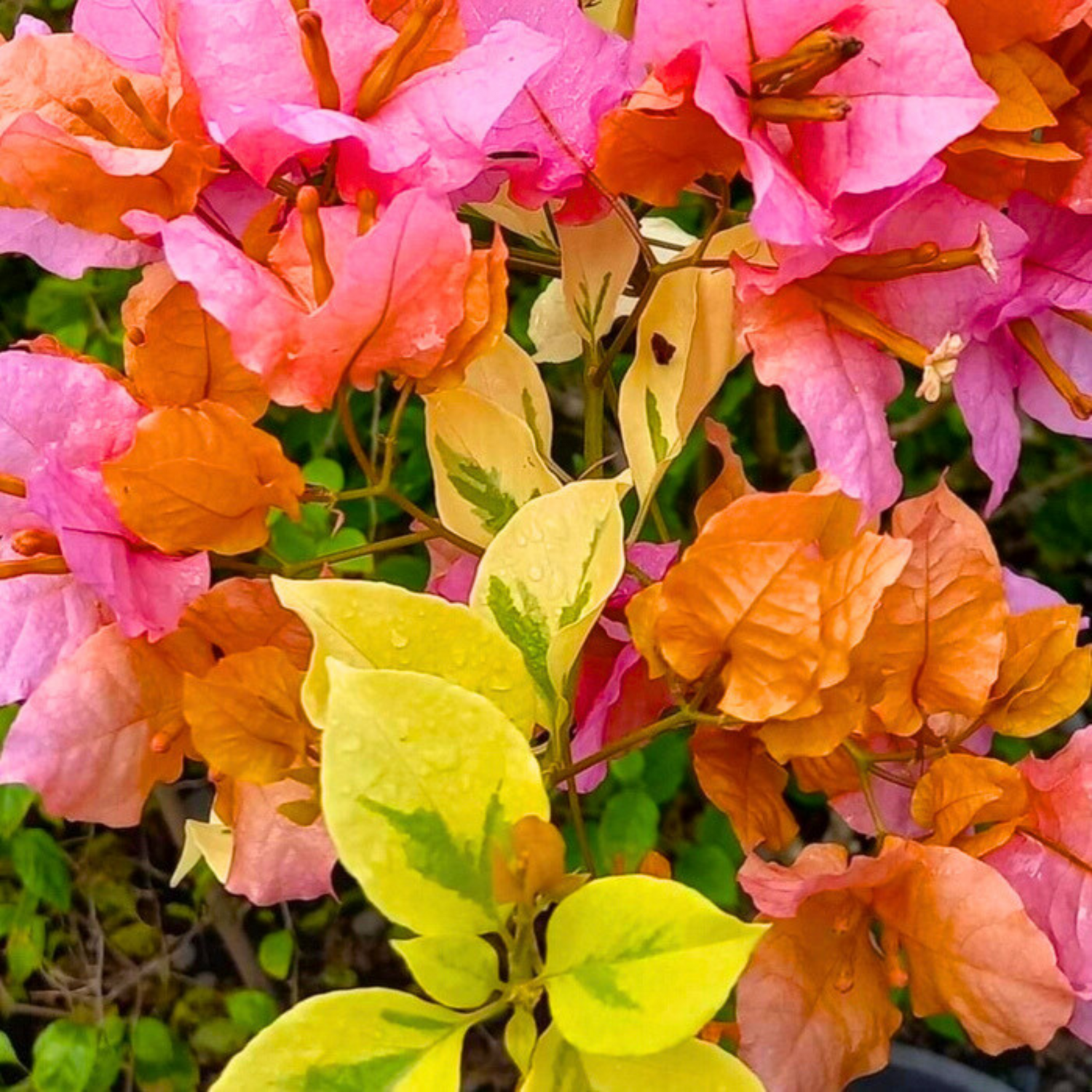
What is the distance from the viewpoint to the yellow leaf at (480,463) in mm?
409

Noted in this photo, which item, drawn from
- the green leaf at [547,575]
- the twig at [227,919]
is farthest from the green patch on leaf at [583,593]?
the twig at [227,919]

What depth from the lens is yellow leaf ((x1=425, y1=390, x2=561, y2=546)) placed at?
41 cm

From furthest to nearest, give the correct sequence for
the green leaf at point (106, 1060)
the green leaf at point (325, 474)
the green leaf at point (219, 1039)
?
the green leaf at point (219, 1039)
the green leaf at point (106, 1060)
the green leaf at point (325, 474)

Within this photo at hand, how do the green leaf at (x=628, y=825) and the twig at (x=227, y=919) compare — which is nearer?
the green leaf at (x=628, y=825)

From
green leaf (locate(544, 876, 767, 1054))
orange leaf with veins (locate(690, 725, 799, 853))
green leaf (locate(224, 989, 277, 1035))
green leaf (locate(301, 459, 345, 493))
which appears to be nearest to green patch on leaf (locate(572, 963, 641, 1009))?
green leaf (locate(544, 876, 767, 1054))

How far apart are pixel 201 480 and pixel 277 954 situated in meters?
0.77

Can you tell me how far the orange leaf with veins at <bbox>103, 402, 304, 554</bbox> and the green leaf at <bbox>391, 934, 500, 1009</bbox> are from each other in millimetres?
113

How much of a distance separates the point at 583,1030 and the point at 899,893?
0.11 meters

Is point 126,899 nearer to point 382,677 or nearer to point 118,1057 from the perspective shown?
point 118,1057

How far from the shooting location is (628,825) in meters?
0.85

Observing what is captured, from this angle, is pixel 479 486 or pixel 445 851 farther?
pixel 479 486

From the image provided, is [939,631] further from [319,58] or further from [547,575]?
[319,58]

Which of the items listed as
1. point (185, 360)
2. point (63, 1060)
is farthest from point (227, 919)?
point (185, 360)

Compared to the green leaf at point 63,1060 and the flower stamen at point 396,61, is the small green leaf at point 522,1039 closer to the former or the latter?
the flower stamen at point 396,61
